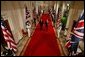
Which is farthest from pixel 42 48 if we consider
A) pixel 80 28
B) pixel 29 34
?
pixel 80 28

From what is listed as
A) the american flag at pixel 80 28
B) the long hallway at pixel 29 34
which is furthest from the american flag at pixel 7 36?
the american flag at pixel 80 28

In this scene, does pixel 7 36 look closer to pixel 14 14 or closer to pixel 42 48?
pixel 14 14

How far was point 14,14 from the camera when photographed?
6.70 metres

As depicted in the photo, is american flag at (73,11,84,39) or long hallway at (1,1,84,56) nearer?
american flag at (73,11,84,39)

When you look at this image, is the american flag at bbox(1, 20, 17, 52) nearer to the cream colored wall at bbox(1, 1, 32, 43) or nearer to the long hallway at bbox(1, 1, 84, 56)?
the long hallway at bbox(1, 1, 84, 56)

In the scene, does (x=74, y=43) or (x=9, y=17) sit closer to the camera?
(x=74, y=43)

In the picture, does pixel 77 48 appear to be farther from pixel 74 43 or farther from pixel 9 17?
pixel 9 17

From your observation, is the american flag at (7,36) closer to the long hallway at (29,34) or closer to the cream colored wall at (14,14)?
the long hallway at (29,34)

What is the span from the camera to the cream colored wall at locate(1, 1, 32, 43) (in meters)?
5.62

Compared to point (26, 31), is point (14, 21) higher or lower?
higher

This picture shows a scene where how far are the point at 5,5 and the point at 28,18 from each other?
2.95 m

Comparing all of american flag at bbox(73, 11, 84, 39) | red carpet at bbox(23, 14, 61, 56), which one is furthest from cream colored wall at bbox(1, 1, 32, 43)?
american flag at bbox(73, 11, 84, 39)

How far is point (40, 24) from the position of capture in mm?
11734

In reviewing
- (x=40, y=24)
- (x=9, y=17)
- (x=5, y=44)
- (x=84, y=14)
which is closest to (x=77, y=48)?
(x=84, y=14)
